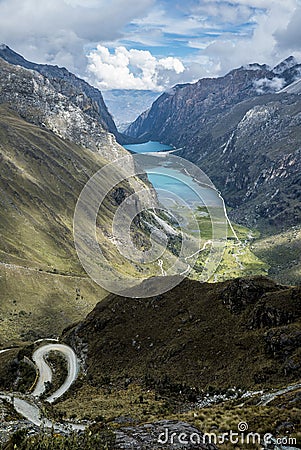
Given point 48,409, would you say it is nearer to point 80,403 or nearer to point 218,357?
point 80,403

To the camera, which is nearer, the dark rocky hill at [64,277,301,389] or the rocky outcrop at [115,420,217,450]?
the rocky outcrop at [115,420,217,450]

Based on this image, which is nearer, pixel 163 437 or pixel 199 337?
pixel 163 437

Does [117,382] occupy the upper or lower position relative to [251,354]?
lower

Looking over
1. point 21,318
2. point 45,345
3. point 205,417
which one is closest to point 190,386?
point 205,417

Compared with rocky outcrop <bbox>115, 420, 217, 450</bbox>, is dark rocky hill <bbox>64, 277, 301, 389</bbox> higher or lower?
lower

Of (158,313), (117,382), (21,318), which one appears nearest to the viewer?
(117,382)

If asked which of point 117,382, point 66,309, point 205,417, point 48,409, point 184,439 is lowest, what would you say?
point 66,309

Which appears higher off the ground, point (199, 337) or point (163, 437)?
point (163, 437)

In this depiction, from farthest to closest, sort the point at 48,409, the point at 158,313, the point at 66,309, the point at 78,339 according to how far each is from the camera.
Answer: the point at 66,309
the point at 78,339
the point at 158,313
the point at 48,409

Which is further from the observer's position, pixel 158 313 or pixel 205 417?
pixel 158 313

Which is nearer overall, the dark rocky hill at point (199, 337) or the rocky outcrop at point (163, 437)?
the rocky outcrop at point (163, 437)

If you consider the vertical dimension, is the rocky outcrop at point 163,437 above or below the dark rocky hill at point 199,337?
above
